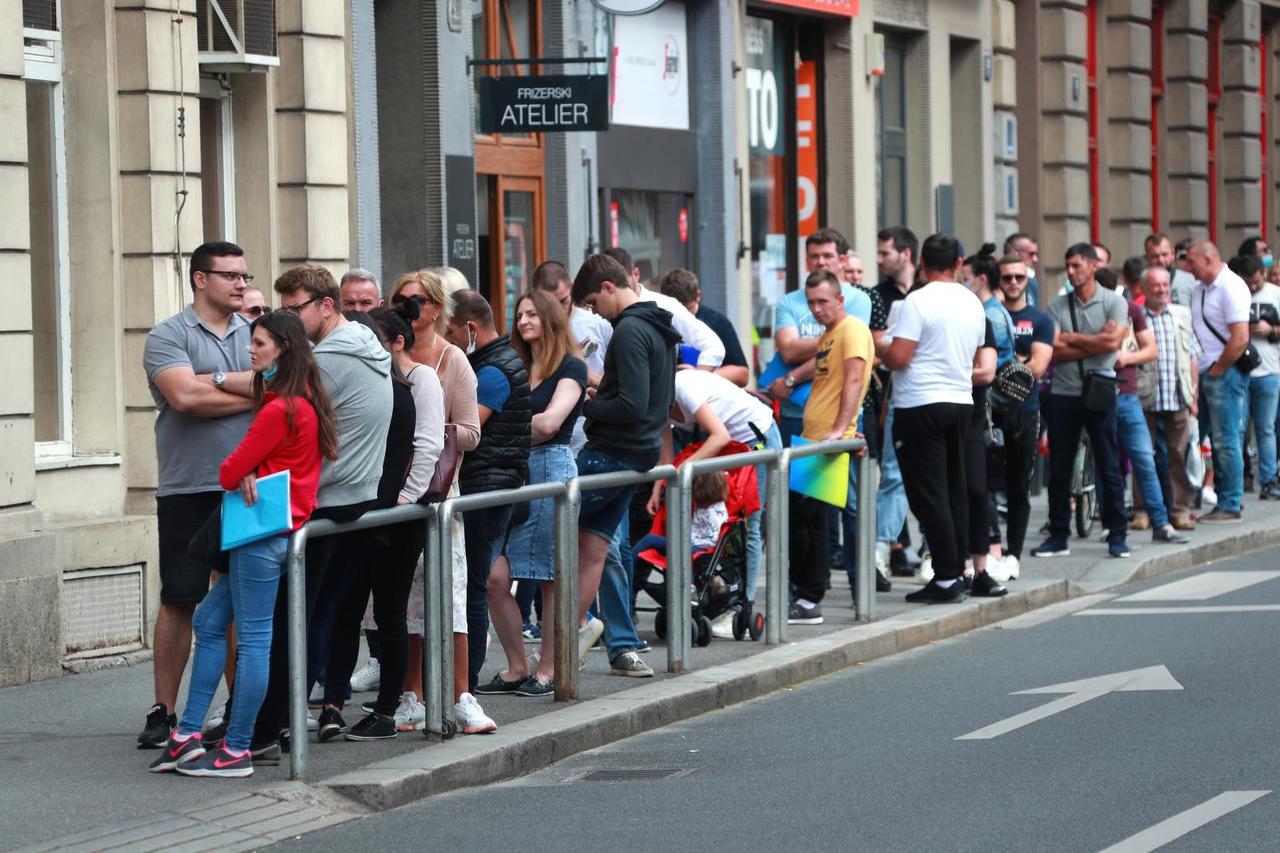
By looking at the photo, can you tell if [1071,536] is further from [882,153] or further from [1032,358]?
[882,153]

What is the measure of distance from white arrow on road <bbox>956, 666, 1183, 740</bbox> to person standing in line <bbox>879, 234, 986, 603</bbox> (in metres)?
2.28

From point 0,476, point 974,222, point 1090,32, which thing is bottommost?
point 0,476

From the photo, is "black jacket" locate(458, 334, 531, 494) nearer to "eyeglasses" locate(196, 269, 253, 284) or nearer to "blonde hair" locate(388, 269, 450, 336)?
"blonde hair" locate(388, 269, 450, 336)

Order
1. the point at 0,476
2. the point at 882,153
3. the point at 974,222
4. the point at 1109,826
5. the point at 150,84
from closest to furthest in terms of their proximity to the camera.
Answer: the point at 1109,826 < the point at 0,476 < the point at 150,84 < the point at 882,153 < the point at 974,222

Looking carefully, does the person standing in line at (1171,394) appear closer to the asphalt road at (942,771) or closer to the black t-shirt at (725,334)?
the black t-shirt at (725,334)

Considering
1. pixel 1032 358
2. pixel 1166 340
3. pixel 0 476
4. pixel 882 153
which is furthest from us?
pixel 882 153

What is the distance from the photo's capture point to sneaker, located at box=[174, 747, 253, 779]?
26.3ft

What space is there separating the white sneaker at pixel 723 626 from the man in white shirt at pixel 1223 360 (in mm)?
6835

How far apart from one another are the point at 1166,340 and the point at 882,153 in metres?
6.72

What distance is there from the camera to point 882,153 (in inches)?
904

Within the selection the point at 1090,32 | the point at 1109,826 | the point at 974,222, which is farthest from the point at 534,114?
the point at 1090,32

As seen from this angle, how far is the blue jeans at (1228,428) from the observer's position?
687 inches

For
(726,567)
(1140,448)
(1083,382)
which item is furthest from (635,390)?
(1140,448)

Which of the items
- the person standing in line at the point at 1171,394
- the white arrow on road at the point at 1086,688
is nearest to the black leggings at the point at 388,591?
the white arrow on road at the point at 1086,688
